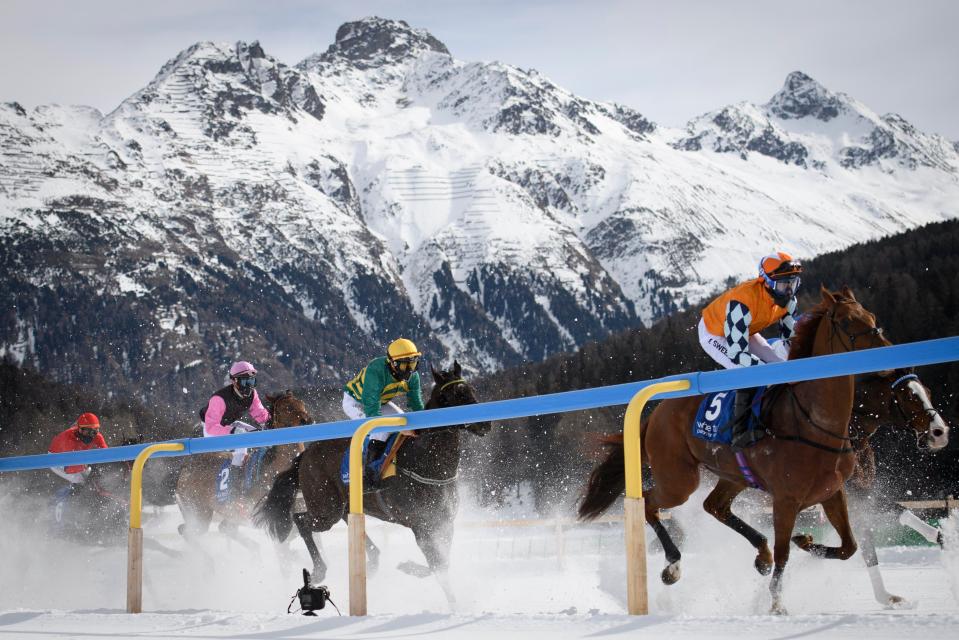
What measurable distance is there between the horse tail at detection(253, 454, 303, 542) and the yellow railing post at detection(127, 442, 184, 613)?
9.82 feet

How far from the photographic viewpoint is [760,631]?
4117 millimetres

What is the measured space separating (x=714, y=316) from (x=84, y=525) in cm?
834

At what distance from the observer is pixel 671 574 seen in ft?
24.1

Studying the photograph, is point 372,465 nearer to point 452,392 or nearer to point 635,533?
point 452,392

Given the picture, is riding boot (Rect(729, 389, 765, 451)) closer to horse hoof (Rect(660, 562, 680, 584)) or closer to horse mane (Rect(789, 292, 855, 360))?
horse mane (Rect(789, 292, 855, 360))

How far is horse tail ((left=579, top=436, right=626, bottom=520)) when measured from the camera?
28.1 ft

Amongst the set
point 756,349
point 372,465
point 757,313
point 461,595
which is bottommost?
point 461,595

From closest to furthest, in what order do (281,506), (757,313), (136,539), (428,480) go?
(136,539), (757,313), (428,480), (281,506)

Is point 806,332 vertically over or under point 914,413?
over

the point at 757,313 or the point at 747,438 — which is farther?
the point at 757,313

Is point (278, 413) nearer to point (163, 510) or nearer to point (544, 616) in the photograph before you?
point (163, 510)

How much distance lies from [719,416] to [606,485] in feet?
5.20

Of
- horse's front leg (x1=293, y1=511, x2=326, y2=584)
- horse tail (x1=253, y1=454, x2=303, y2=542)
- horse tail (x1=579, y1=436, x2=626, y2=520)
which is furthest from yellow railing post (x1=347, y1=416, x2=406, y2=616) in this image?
horse tail (x1=253, y1=454, x2=303, y2=542)

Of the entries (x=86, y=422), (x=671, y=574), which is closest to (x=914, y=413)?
(x=671, y=574)
